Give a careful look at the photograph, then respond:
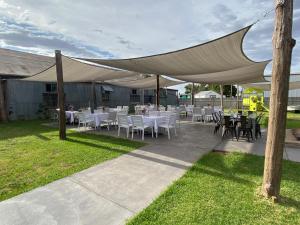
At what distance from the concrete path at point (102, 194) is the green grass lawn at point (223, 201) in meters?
0.25

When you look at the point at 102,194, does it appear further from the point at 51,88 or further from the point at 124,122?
the point at 51,88

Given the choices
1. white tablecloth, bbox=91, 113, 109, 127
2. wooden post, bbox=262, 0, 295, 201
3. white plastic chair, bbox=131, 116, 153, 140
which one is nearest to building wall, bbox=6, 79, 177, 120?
white tablecloth, bbox=91, 113, 109, 127

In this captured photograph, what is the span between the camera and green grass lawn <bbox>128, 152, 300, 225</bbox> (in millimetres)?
2500

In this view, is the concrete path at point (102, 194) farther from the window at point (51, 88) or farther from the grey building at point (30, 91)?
the window at point (51, 88)

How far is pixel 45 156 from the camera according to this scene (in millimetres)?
5125

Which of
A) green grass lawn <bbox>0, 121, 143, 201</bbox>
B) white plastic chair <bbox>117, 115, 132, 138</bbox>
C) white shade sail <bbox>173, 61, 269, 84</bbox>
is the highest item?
white shade sail <bbox>173, 61, 269, 84</bbox>

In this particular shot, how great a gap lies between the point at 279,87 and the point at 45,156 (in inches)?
203

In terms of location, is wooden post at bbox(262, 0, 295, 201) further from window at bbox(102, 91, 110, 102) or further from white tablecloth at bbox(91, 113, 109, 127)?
window at bbox(102, 91, 110, 102)

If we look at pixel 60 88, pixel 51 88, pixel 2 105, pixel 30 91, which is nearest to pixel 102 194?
pixel 60 88

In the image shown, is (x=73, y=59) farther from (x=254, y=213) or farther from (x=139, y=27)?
(x=254, y=213)

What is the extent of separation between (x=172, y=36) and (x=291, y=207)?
7256 millimetres

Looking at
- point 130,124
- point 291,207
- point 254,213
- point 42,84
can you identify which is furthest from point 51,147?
point 42,84

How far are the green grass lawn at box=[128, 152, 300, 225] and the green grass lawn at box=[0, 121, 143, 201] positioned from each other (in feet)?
6.96

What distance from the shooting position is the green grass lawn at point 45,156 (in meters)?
3.68
